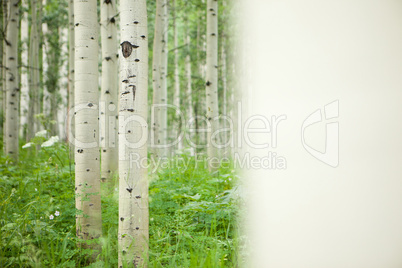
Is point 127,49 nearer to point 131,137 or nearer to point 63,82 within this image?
point 131,137

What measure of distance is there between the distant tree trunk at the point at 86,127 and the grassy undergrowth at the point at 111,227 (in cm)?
15

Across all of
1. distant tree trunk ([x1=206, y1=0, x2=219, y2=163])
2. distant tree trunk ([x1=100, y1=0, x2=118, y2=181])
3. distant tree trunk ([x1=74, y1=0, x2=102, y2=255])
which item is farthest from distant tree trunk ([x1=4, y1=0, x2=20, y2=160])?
distant tree trunk ([x1=74, y1=0, x2=102, y2=255])

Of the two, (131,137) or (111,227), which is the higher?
(131,137)

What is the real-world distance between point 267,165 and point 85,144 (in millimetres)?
1802

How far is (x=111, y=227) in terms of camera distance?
294 centimetres

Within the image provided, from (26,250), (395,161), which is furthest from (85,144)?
(395,161)

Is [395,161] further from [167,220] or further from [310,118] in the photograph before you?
[167,220]

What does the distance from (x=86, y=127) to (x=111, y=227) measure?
3.51ft

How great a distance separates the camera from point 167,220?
10.3ft

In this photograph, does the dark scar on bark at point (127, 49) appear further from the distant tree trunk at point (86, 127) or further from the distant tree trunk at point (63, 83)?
the distant tree trunk at point (63, 83)

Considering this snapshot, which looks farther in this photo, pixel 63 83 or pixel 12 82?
pixel 63 83

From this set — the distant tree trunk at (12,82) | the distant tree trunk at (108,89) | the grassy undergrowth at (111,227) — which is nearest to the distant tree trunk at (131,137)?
the grassy undergrowth at (111,227)

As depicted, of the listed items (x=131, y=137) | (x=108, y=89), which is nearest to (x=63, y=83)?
(x=108, y=89)

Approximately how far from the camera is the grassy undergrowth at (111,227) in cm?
233
